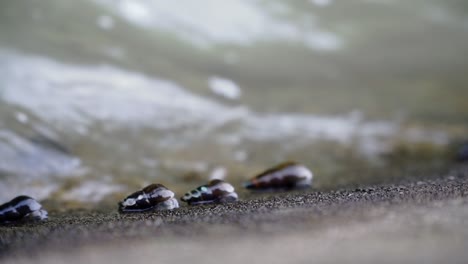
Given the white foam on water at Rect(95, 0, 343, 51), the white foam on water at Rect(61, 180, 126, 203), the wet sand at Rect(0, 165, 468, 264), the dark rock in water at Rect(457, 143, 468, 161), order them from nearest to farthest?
the wet sand at Rect(0, 165, 468, 264), the white foam on water at Rect(61, 180, 126, 203), the dark rock in water at Rect(457, 143, 468, 161), the white foam on water at Rect(95, 0, 343, 51)

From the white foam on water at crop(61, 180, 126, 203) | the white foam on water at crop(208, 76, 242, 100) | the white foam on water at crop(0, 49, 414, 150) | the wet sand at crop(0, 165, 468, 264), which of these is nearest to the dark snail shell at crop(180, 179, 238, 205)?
the wet sand at crop(0, 165, 468, 264)

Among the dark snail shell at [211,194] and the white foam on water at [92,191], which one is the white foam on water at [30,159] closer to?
the white foam on water at [92,191]

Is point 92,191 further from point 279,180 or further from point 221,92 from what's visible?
point 221,92

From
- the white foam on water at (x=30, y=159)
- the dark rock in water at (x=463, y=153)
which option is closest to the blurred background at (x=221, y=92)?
the white foam on water at (x=30, y=159)

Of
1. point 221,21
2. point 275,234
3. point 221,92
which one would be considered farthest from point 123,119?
point 275,234

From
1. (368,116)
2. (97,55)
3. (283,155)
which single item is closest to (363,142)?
(368,116)

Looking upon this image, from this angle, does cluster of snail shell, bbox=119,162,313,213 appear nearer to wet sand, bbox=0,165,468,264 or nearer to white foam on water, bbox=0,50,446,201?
wet sand, bbox=0,165,468,264

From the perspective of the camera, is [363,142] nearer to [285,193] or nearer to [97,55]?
[285,193]
